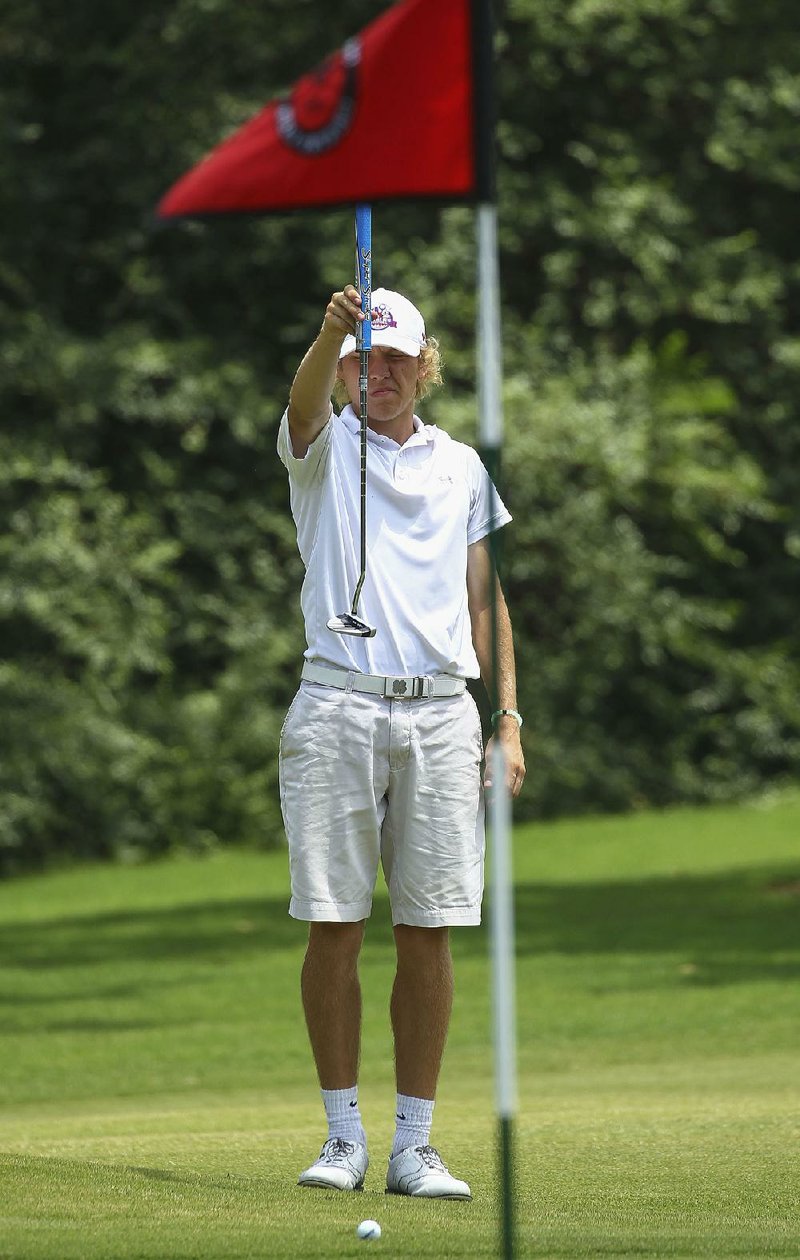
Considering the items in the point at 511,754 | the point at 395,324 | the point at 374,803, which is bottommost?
the point at 374,803

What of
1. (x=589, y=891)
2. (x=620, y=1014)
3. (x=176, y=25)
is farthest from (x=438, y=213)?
(x=620, y=1014)

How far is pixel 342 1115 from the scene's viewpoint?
5656 millimetres

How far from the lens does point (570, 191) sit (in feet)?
84.0

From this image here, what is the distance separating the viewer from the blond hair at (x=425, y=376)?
594 cm

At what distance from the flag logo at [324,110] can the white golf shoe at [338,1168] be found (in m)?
2.44

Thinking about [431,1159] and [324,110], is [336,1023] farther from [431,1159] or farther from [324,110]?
[324,110]

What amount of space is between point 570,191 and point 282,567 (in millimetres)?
5538

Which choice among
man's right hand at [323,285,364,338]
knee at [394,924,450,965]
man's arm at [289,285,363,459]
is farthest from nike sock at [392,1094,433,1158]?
man's right hand at [323,285,364,338]

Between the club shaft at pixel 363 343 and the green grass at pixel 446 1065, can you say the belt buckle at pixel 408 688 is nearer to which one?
the club shaft at pixel 363 343

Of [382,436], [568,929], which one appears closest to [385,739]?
[382,436]

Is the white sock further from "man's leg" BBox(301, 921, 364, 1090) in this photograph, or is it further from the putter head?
the putter head

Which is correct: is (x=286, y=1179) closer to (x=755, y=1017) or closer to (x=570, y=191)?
(x=755, y=1017)

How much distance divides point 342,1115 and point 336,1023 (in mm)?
227

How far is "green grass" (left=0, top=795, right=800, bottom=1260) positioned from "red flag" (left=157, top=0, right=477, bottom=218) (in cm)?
219
